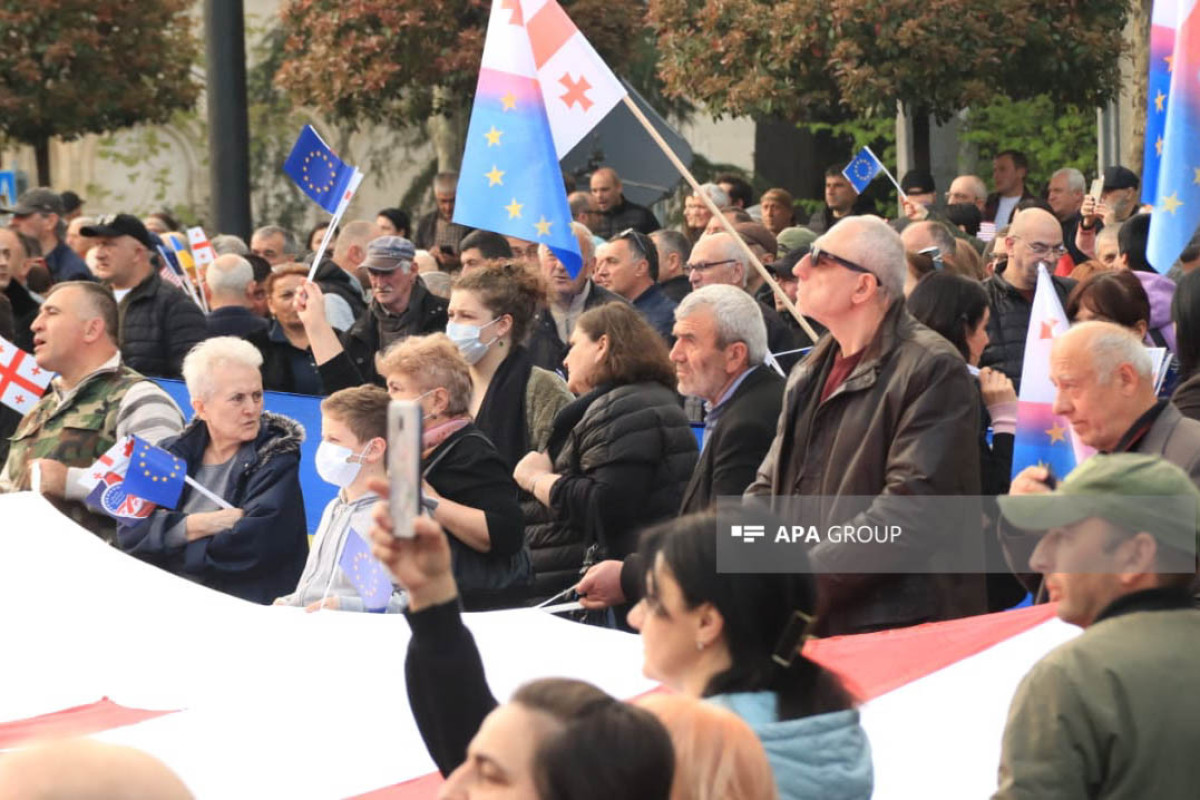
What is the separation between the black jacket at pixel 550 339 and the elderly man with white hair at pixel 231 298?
222 centimetres

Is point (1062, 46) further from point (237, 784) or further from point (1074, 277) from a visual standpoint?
point (237, 784)

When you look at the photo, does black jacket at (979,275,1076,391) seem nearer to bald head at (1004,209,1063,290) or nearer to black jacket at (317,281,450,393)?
bald head at (1004,209,1063,290)

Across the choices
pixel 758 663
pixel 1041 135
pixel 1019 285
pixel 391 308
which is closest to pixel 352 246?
pixel 391 308

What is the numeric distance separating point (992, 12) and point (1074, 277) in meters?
4.59

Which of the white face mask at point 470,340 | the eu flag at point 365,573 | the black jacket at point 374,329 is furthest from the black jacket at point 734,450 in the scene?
the black jacket at point 374,329

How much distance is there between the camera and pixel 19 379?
919 cm

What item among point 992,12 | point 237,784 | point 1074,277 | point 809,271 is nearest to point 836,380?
point 809,271

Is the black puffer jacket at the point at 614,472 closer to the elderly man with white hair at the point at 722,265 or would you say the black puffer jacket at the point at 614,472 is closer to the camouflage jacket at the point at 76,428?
the camouflage jacket at the point at 76,428

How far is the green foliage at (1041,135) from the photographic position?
→ 2088 centimetres

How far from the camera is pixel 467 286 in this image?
823 cm

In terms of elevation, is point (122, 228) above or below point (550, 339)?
above

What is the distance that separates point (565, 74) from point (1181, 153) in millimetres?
2781

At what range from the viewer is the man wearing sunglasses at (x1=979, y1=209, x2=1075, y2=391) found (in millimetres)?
9477

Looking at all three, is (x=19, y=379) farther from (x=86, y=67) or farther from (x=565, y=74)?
(x=86, y=67)
